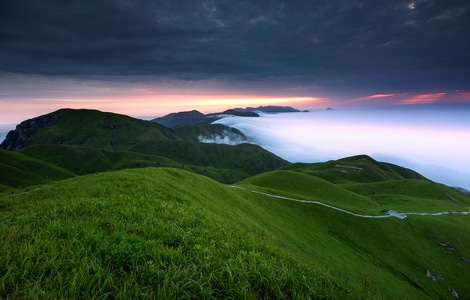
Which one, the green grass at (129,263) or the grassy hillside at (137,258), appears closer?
the green grass at (129,263)

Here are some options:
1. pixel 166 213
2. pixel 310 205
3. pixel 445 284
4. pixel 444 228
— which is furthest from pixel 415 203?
pixel 166 213

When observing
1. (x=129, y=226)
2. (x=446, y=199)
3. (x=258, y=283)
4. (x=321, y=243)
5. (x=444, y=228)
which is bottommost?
(x=446, y=199)

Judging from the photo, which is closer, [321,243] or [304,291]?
[304,291]

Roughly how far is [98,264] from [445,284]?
2745 inches

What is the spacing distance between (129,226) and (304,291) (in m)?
7.09

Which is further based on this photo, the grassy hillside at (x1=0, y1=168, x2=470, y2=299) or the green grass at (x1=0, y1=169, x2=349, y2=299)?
the grassy hillside at (x1=0, y1=168, x2=470, y2=299)

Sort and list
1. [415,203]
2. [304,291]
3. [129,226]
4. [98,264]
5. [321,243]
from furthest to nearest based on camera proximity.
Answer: [415,203] < [321,243] < [129,226] < [304,291] < [98,264]

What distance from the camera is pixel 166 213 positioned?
499 inches

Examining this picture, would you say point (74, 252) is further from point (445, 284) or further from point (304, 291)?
point (445, 284)

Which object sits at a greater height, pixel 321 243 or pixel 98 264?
pixel 98 264

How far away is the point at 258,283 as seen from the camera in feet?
21.7

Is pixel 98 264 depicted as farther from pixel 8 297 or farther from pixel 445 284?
pixel 445 284

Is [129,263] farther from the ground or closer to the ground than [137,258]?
closer to the ground

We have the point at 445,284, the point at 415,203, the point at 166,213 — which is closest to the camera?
the point at 166,213
